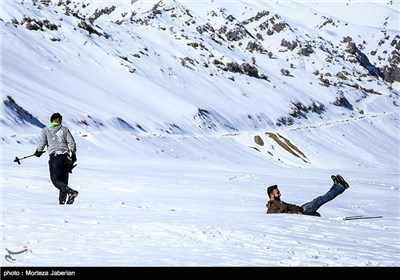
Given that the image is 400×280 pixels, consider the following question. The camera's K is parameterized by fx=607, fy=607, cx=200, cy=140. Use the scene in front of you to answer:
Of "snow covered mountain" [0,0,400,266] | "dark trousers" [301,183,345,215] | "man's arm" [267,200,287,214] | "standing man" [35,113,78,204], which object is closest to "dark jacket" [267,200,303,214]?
"man's arm" [267,200,287,214]

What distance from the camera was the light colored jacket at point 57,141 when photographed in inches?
459

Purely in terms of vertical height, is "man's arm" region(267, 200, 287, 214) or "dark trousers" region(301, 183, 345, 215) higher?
"dark trousers" region(301, 183, 345, 215)

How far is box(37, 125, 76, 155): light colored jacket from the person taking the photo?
1165 cm

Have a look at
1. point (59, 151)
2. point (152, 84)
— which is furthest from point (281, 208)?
point (152, 84)

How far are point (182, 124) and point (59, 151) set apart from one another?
185 feet

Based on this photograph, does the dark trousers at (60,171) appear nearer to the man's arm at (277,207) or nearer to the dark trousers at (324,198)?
the man's arm at (277,207)

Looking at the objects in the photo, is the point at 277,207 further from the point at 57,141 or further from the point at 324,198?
the point at 57,141

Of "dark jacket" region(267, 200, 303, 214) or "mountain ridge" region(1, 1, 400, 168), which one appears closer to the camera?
"dark jacket" region(267, 200, 303, 214)

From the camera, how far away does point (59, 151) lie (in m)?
11.6

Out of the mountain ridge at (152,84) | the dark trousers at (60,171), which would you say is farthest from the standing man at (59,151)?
the mountain ridge at (152,84)

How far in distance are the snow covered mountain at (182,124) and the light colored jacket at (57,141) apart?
133 centimetres

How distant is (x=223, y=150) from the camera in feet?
208

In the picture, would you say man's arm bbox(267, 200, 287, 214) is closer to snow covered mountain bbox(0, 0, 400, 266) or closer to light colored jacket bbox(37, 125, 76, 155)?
snow covered mountain bbox(0, 0, 400, 266)

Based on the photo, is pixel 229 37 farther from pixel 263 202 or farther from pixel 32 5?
pixel 263 202
